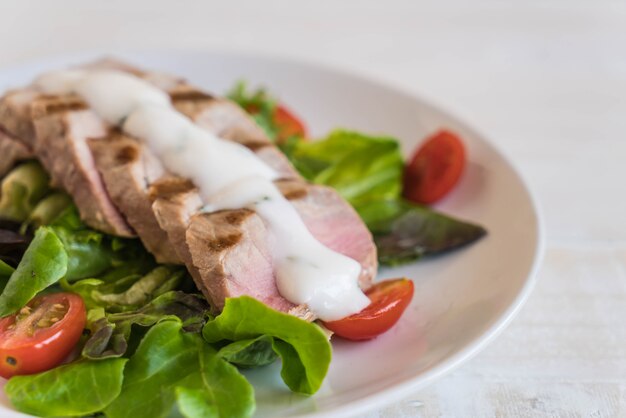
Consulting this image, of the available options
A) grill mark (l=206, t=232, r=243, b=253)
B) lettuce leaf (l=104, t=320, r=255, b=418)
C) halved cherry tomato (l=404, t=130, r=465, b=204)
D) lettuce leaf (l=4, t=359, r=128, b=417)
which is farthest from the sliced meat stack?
halved cherry tomato (l=404, t=130, r=465, b=204)

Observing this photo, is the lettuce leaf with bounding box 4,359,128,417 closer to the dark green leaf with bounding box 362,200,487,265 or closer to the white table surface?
the white table surface

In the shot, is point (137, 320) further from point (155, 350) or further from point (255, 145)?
point (255, 145)

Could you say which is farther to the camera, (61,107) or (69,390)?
(61,107)

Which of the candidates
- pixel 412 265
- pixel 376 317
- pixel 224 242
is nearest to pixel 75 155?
pixel 224 242

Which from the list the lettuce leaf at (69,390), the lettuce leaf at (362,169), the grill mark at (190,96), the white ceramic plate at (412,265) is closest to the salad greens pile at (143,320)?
the lettuce leaf at (69,390)

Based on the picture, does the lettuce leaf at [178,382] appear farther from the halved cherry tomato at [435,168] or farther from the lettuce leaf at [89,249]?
the halved cherry tomato at [435,168]
